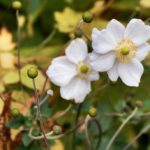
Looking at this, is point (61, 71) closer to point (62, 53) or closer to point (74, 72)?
point (74, 72)

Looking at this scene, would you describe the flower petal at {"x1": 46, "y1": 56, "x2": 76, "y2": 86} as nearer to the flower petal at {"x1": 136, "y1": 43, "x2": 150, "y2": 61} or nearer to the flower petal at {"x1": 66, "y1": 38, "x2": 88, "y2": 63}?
the flower petal at {"x1": 66, "y1": 38, "x2": 88, "y2": 63}

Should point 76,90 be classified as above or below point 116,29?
below

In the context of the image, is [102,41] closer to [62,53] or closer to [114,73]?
[114,73]

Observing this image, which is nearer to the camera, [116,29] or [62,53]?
[116,29]

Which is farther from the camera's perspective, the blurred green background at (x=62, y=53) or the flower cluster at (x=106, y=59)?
the blurred green background at (x=62, y=53)

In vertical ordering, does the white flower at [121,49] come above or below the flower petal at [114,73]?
above

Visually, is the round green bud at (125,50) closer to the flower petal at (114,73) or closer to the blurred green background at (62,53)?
the flower petal at (114,73)

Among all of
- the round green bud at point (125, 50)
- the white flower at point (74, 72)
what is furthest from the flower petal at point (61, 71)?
the round green bud at point (125, 50)

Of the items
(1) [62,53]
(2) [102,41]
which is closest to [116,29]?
(2) [102,41]
